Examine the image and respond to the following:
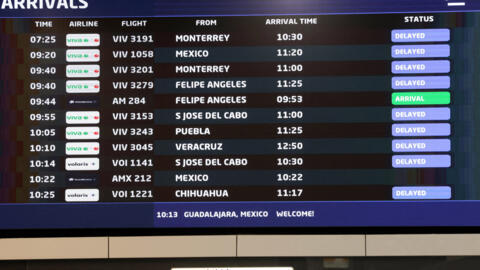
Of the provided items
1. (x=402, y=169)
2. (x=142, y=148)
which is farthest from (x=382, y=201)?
(x=142, y=148)

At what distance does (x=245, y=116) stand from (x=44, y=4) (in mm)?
966

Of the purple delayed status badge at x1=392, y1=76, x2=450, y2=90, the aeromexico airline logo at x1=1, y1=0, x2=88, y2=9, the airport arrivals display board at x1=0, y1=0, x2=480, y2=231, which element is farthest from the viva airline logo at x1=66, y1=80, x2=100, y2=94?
the purple delayed status badge at x1=392, y1=76, x2=450, y2=90

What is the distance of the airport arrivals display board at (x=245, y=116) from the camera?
3.22 m

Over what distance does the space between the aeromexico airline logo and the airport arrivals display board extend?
0.15 feet

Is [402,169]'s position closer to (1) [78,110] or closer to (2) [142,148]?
(2) [142,148]

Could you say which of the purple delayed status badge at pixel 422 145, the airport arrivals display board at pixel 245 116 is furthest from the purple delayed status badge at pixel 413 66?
the purple delayed status badge at pixel 422 145

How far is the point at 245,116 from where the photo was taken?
10.7 feet

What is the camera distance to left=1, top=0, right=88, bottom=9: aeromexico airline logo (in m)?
3.30

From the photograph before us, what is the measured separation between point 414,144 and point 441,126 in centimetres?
13

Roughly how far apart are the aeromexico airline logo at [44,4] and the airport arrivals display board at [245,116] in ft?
0.15

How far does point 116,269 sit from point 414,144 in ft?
4.36

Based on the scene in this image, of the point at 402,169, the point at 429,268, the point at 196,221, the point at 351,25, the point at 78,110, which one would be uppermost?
the point at 351,25

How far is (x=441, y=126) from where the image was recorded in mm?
3219

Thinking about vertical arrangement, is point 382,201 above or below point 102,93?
below
